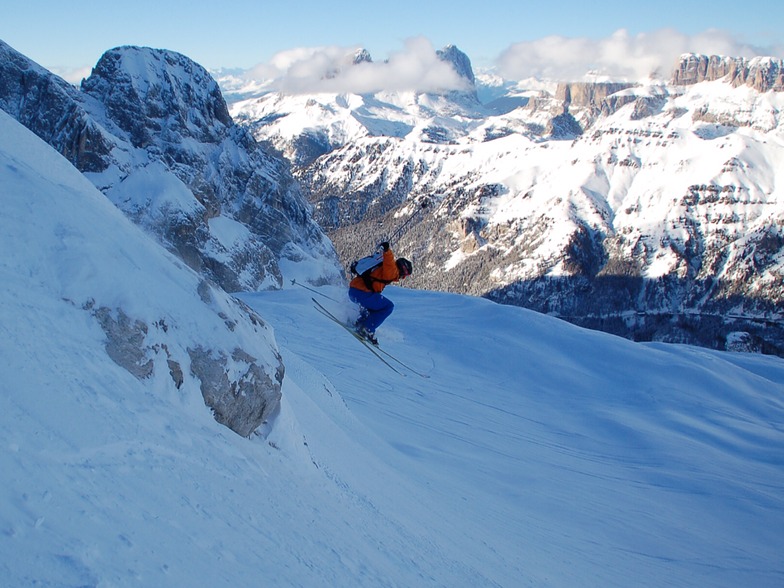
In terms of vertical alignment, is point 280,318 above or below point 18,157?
below

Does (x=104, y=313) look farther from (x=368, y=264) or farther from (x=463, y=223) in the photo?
(x=463, y=223)

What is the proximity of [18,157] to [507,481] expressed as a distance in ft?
32.0

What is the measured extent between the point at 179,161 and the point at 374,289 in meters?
71.0

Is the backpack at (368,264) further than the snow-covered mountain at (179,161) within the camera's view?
No

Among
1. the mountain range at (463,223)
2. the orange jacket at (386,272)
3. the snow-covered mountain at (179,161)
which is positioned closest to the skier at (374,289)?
the orange jacket at (386,272)

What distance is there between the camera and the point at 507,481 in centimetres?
1140

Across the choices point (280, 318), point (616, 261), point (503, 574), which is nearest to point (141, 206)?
point (280, 318)

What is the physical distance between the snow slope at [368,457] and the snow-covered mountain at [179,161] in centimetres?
3144

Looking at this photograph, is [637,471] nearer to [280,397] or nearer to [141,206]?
[280,397]

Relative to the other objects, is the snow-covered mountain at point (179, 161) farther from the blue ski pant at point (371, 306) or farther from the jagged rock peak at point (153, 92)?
the blue ski pant at point (371, 306)

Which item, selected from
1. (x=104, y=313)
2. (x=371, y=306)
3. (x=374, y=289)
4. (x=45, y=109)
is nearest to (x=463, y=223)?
(x=45, y=109)

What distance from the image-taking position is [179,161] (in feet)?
253

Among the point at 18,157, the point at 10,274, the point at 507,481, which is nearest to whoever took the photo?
the point at 10,274

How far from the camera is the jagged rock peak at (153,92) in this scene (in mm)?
74938
